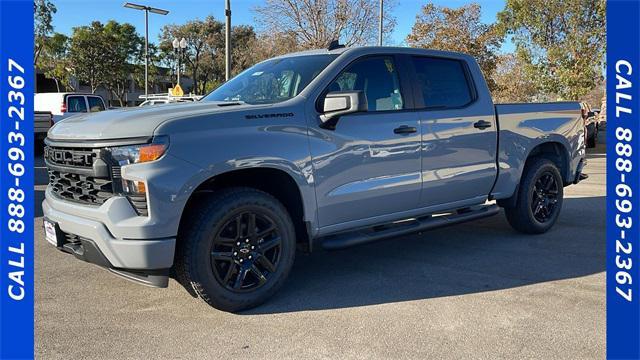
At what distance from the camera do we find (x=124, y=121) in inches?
144

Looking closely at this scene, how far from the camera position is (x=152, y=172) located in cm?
350

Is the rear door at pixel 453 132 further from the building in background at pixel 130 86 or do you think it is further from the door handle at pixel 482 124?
the building in background at pixel 130 86

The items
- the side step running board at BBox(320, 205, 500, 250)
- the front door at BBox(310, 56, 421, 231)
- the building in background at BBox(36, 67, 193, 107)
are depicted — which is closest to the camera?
the front door at BBox(310, 56, 421, 231)

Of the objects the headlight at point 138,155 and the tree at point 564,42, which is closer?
the headlight at point 138,155

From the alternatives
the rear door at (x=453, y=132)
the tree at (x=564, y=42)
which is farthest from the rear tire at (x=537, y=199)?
the tree at (x=564, y=42)

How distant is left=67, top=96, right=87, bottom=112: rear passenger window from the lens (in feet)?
60.4

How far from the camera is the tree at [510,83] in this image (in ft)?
104

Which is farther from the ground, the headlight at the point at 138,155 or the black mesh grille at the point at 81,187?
the headlight at the point at 138,155

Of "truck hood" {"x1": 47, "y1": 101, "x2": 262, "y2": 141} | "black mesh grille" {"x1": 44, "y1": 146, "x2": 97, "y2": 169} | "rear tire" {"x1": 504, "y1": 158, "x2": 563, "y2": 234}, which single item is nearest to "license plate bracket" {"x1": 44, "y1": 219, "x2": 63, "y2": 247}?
"black mesh grille" {"x1": 44, "y1": 146, "x2": 97, "y2": 169}

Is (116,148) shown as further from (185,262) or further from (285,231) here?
(285,231)

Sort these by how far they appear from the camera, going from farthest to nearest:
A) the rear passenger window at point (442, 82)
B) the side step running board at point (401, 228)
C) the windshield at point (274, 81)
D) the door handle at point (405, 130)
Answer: the rear passenger window at point (442, 82) → the door handle at point (405, 130) → the windshield at point (274, 81) → the side step running board at point (401, 228)

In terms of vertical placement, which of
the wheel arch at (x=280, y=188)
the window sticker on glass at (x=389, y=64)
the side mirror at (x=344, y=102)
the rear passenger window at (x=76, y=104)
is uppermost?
the rear passenger window at (x=76, y=104)

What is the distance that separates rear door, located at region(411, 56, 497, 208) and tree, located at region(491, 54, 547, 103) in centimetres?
2630

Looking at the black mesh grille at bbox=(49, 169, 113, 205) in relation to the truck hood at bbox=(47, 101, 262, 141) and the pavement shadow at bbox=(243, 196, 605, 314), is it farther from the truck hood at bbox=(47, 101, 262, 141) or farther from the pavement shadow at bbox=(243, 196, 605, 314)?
the pavement shadow at bbox=(243, 196, 605, 314)
